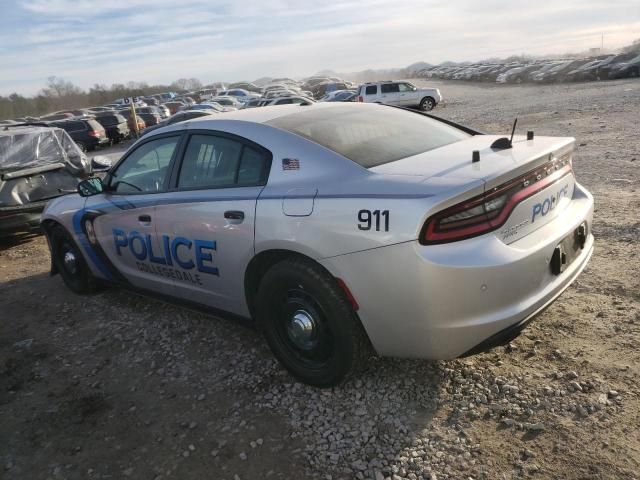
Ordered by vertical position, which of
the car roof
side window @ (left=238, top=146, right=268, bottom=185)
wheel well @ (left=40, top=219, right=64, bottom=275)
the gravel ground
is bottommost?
the gravel ground

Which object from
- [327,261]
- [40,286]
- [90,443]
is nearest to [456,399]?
[327,261]

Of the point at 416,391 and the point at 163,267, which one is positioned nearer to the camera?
the point at 416,391

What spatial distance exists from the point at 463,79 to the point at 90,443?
6122 centimetres

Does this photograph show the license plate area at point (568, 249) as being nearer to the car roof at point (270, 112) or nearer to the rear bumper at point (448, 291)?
the rear bumper at point (448, 291)

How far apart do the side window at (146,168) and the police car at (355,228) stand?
0.06ft

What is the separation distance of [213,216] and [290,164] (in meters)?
0.63

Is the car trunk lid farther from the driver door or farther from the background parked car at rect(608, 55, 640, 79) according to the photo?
the background parked car at rect(608, 55, 640, 79)

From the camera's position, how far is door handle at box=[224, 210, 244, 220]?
302 centimetres

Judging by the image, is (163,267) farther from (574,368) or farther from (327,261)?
(574,368)

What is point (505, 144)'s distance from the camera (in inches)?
115

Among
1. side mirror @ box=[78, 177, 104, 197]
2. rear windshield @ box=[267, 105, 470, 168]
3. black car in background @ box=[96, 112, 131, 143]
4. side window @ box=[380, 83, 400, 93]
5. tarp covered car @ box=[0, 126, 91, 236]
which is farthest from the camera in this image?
side window @ box=[380, 83, 400, 93]

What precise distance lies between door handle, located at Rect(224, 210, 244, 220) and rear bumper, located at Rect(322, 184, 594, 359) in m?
0.68

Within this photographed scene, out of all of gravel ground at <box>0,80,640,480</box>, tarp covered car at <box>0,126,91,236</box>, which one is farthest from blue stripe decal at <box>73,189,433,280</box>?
tarp covered car at <box>0,126,91,236</box>

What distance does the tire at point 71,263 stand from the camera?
15.7 feet
